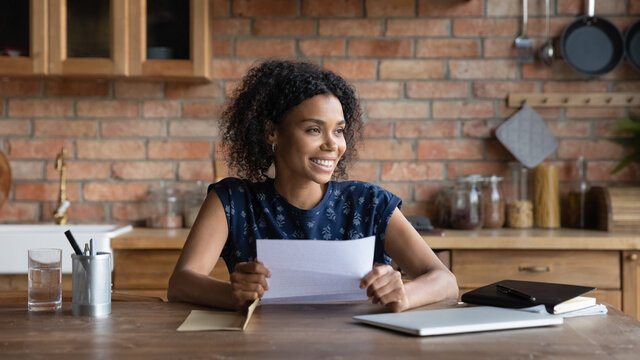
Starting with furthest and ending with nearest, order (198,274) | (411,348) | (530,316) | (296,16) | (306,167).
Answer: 1. (296,16)
2. (306,167)
3. (198,274)
4. (530,316)
5. (411,348)

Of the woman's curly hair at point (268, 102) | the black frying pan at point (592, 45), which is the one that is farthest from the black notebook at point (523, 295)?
the black frying pan at point (592, 45)

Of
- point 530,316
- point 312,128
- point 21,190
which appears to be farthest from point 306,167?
point 21,190

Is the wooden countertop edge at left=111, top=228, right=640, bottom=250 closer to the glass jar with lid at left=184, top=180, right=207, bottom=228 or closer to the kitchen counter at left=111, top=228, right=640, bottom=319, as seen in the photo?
the kitchen counter at left=111, top=228, right=640, bottom=319

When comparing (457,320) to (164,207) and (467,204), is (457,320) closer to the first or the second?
(467,204)

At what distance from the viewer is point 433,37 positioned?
301cm

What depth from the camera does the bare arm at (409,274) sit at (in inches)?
51.6

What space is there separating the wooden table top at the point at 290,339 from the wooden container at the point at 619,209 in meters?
1.47

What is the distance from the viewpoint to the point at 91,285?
4.17ft

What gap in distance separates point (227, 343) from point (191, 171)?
2.04 m

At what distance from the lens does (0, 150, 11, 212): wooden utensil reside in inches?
115

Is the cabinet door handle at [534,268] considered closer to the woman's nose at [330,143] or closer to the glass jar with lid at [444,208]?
the glass jar with lid at [444,208]

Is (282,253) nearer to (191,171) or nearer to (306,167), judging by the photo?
(306,167)

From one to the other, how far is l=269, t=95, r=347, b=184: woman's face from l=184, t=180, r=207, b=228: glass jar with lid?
1199mm

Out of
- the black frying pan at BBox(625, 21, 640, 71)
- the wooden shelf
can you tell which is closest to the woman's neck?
the wooden shelf
